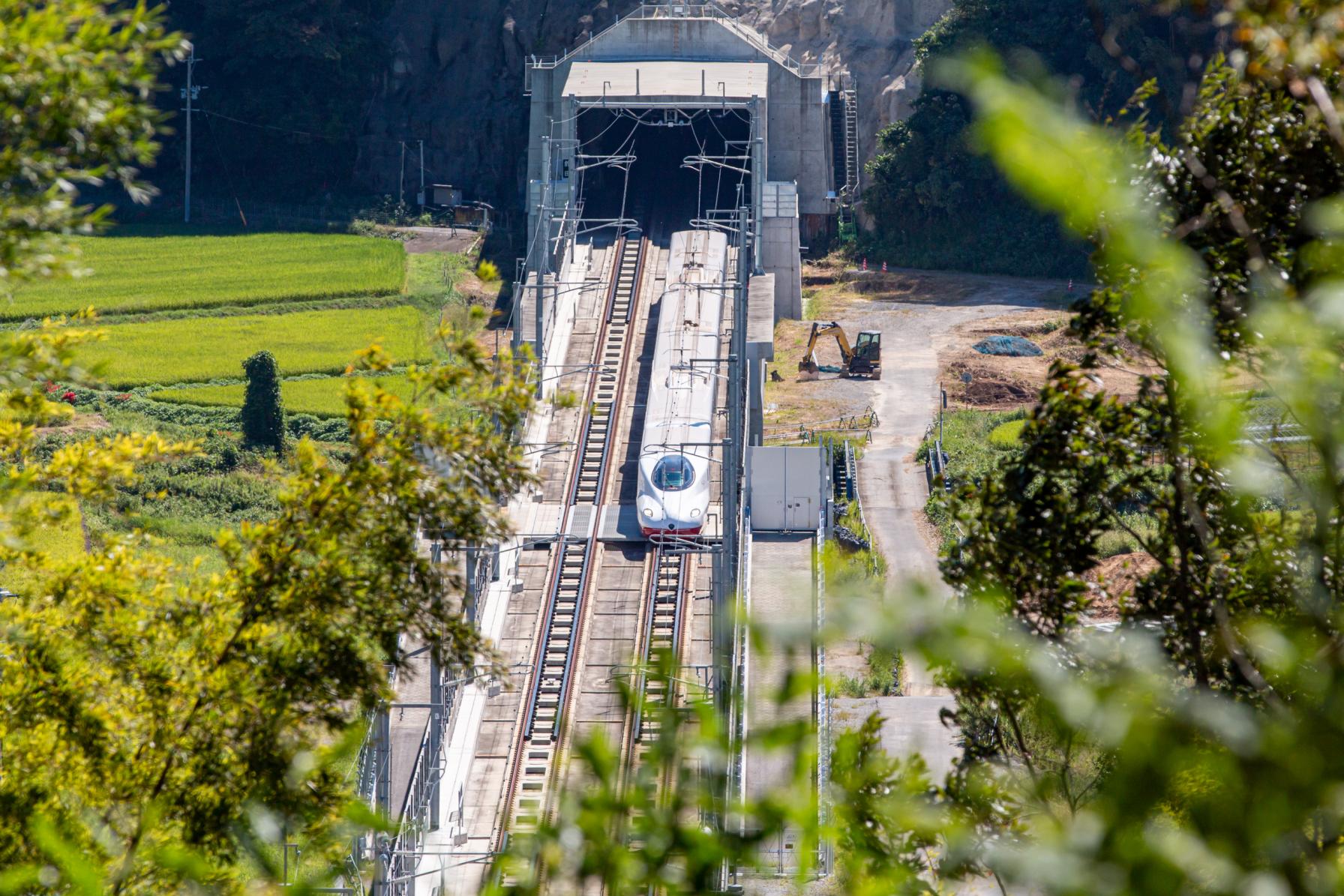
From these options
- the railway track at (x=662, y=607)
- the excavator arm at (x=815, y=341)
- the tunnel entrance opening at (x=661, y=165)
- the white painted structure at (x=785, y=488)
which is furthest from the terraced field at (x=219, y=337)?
the excavator arm at (x=815, y=341)

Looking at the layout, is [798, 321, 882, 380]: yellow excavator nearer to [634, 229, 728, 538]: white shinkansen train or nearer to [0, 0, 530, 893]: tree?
[634, 229, 728, 538]: white shinkansen train

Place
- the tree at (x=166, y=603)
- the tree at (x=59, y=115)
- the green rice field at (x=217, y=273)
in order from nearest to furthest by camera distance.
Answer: the tree at (x=59, y=115), the tree at (x=166, y=603), the green rice field at (x=217, y=273)

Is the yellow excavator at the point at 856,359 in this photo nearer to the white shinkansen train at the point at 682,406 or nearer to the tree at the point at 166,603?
the white shinkansen train at the point at 682,406

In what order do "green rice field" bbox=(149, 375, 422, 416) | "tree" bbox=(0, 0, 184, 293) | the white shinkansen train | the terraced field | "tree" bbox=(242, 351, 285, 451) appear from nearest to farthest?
"tree" bbox=(0, 0, 184, 293) < the white shinkansen train < the terraced field < "tree" bbox=(242, 351, 285, 451) < "green rice field" bbox=(149, 375, 422, 416)

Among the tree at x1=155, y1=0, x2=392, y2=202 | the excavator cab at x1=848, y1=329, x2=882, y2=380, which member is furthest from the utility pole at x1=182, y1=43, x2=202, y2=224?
the excavator cab at x1=848, y1=329, x2=882, y2=380

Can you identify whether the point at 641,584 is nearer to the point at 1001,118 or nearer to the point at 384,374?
the point at 384,374

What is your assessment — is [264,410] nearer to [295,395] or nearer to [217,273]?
[295,395]

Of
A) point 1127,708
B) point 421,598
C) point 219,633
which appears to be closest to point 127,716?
point 219,633
